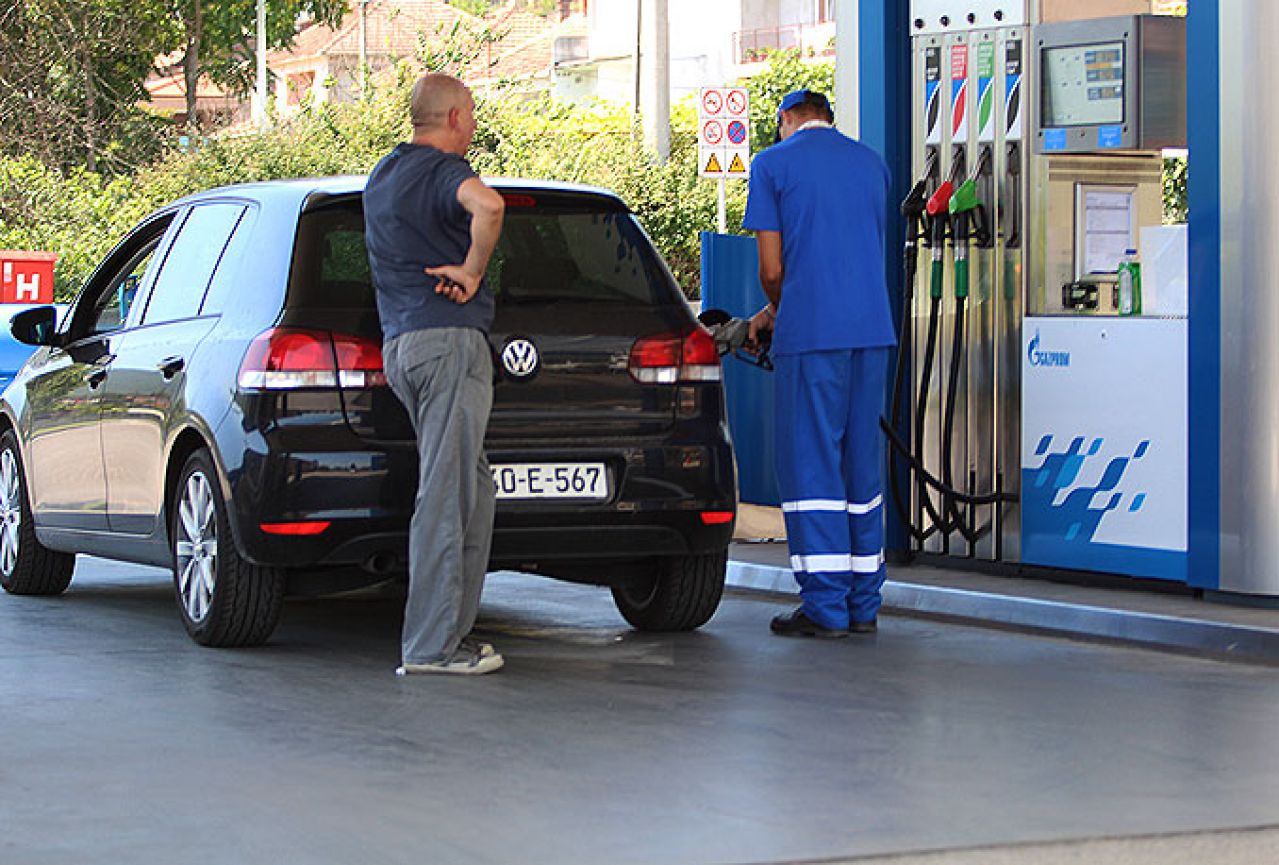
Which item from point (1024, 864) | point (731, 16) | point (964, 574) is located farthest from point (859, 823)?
point (731, 16)

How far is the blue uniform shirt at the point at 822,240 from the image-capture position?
9016mm

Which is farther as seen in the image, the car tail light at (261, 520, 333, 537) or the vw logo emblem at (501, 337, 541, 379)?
the vw logo emblem at (501, 337, 541, 379)

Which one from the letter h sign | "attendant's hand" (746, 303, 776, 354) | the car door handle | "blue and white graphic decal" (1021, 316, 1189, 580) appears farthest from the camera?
the letter h sign

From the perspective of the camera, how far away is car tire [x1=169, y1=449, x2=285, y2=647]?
8.40 meters

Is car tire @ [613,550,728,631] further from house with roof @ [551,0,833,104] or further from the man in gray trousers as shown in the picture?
house with roof @ [551,0,833,104]

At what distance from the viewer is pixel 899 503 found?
433 inches

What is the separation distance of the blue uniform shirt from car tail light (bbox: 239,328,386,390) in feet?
5.61

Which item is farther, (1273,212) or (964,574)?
(964,574)

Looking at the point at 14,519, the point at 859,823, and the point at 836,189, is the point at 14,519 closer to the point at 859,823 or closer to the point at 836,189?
the point at 836,189

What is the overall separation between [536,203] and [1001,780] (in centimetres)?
324

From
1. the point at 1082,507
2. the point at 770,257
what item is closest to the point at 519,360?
the point at 770,257

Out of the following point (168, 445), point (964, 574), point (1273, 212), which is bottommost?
point (964, 574)

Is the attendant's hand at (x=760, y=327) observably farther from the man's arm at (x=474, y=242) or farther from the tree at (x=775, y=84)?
the tree at (x=775, y=84)

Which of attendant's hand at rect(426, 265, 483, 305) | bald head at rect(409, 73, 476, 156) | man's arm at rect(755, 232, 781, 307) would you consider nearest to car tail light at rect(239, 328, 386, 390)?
attendant's hand at rect(426, 265, 483, 305)
